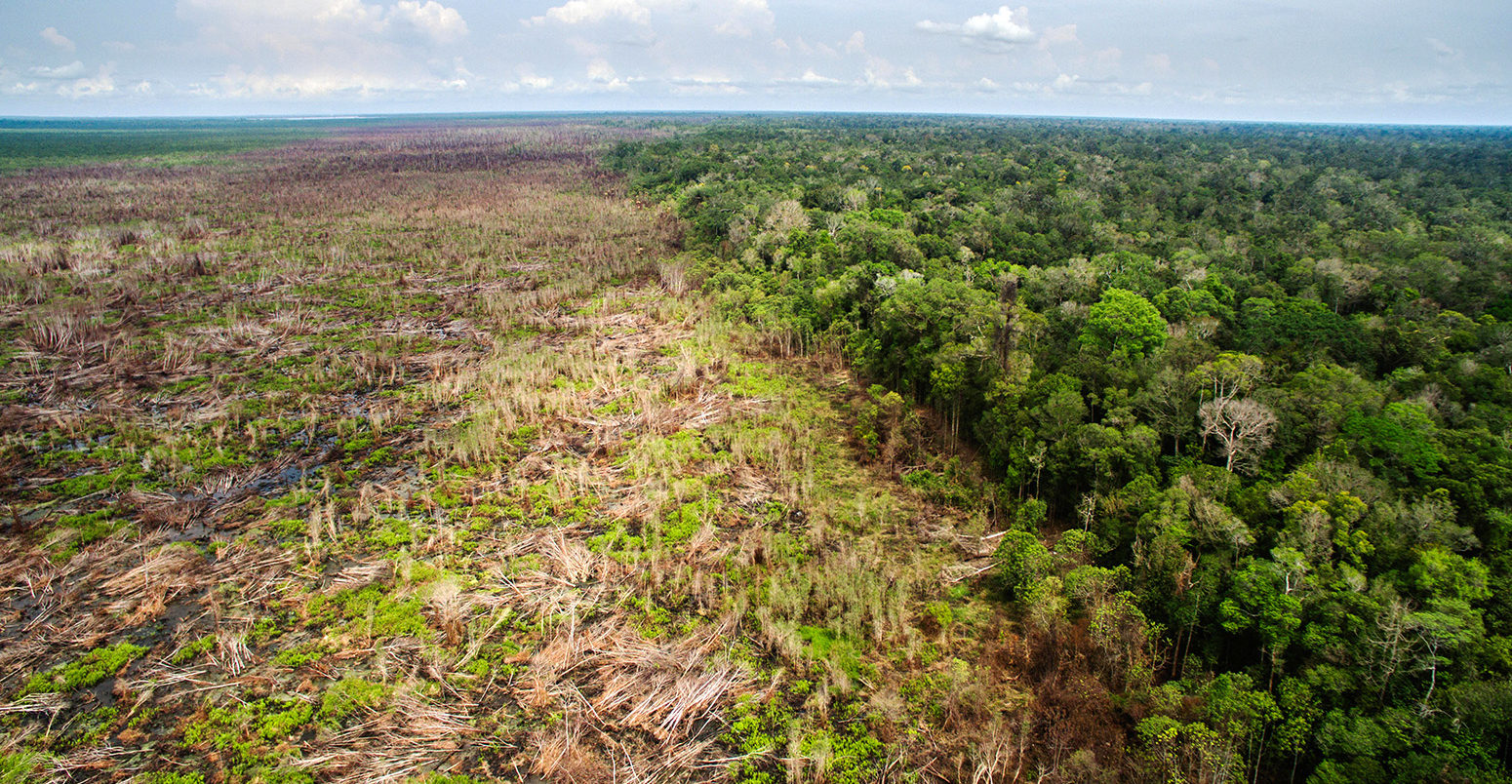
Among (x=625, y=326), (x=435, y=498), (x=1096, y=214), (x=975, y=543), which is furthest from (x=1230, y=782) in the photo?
(x=1096, y=214)

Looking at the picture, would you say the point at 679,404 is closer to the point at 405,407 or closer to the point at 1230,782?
the point at 405,407

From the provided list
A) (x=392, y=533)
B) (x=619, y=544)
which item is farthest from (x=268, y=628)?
(x=619, y=544)

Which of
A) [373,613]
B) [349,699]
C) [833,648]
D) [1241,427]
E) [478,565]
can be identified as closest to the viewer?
[349,699]

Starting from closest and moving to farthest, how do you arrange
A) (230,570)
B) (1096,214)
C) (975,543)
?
(230,570) < (975,543) < (1096,214)

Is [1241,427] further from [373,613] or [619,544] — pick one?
[373,613]

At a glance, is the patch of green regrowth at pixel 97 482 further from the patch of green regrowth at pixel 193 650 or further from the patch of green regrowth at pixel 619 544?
the patch of green regrowth at pixel 619 544
